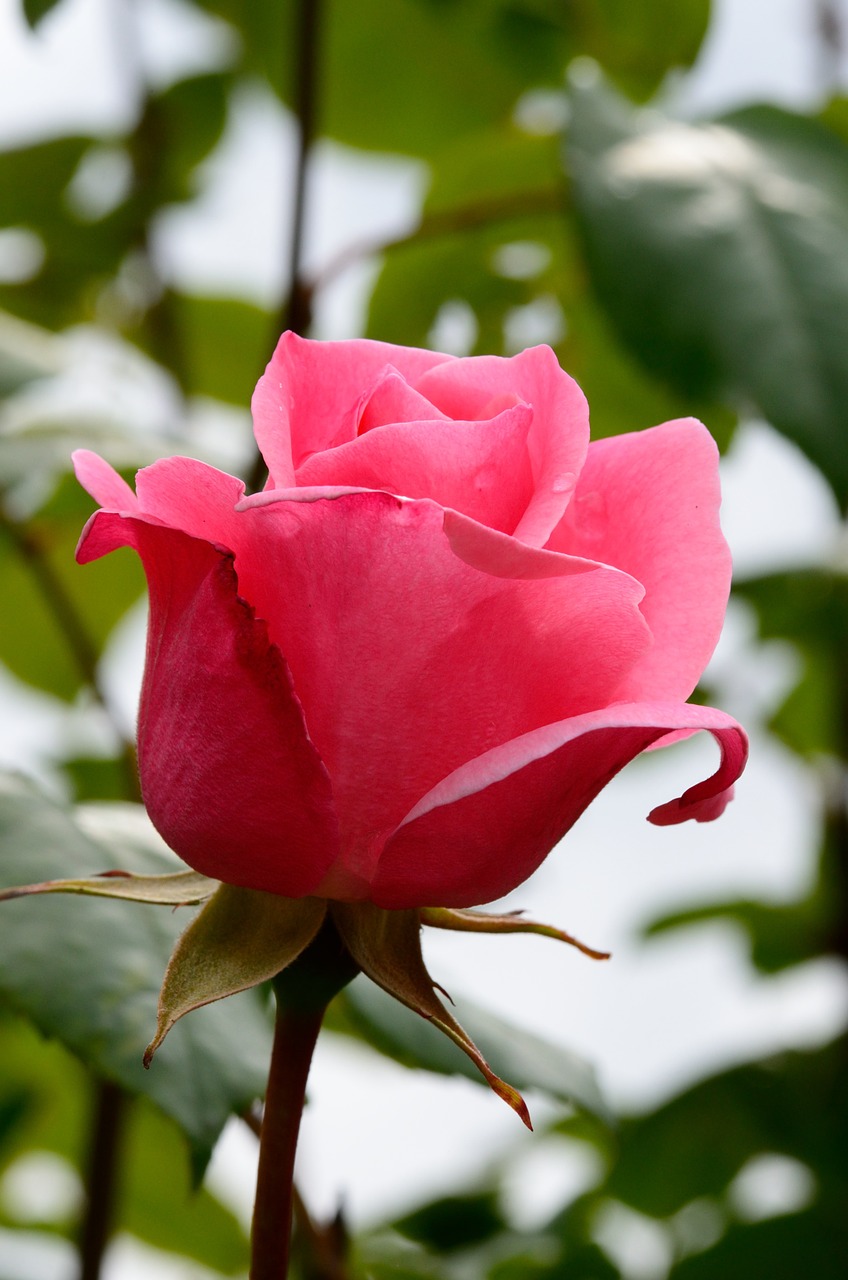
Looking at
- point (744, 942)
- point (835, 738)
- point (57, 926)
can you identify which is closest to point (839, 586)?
point (835, 738)

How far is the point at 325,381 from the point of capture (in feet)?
0.90

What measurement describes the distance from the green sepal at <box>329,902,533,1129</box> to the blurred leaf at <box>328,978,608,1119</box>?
0.47 feet

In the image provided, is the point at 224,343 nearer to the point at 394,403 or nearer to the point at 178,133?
the point at 178,133

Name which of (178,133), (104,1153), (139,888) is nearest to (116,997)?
(139,888)

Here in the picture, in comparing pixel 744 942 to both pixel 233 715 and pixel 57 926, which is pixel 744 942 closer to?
pixel 57 926

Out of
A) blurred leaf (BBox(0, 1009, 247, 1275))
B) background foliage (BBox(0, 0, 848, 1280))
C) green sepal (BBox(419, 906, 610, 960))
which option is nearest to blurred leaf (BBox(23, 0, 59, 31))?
background foliage (BBox(0, 0, 848, 1280))

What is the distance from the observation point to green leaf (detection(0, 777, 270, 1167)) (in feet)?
1.07

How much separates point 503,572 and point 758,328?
387 millimetres

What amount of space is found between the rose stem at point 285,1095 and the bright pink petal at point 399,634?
0.07 ft

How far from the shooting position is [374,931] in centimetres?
24

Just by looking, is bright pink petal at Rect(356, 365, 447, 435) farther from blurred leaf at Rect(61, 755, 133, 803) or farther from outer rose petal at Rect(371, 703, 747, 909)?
blurred leaf at Rect(61, 755, 133, 803)

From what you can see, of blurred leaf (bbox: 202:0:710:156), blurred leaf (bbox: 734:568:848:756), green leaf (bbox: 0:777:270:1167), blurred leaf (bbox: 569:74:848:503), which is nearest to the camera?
green leaf (bbox: 0:777:270:1167)

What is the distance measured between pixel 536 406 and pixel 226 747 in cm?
9

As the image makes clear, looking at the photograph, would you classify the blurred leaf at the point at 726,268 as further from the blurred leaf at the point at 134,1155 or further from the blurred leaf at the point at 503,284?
the blurred leaf at the point at 134,1155
